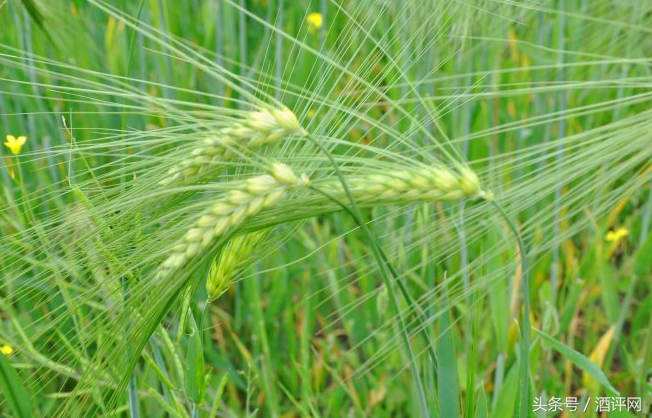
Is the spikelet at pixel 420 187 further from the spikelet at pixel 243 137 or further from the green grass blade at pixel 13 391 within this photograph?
the green grass blade at pixel 13 391

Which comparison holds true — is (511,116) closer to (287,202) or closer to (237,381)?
(237,381)

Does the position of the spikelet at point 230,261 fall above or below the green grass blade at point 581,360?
above

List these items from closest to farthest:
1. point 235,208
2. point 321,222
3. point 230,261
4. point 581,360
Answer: point 235,208 < point 230,261 < point 581,360 < point 321,222

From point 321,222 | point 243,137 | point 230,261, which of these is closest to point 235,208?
point 243,137

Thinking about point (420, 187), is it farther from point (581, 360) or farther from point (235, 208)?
point (581, 360)

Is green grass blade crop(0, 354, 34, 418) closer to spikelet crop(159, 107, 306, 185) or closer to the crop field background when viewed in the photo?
the crop field background

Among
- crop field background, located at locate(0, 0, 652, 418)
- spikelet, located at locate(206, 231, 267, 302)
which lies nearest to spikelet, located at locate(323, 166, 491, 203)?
crop field background, located at locate(0, 0, 652, 418)

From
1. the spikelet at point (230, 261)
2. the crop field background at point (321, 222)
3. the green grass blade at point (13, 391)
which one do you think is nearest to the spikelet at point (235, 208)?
the crop field background at point (321, 222)

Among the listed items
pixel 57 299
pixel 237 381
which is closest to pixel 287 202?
pixel 57 299
